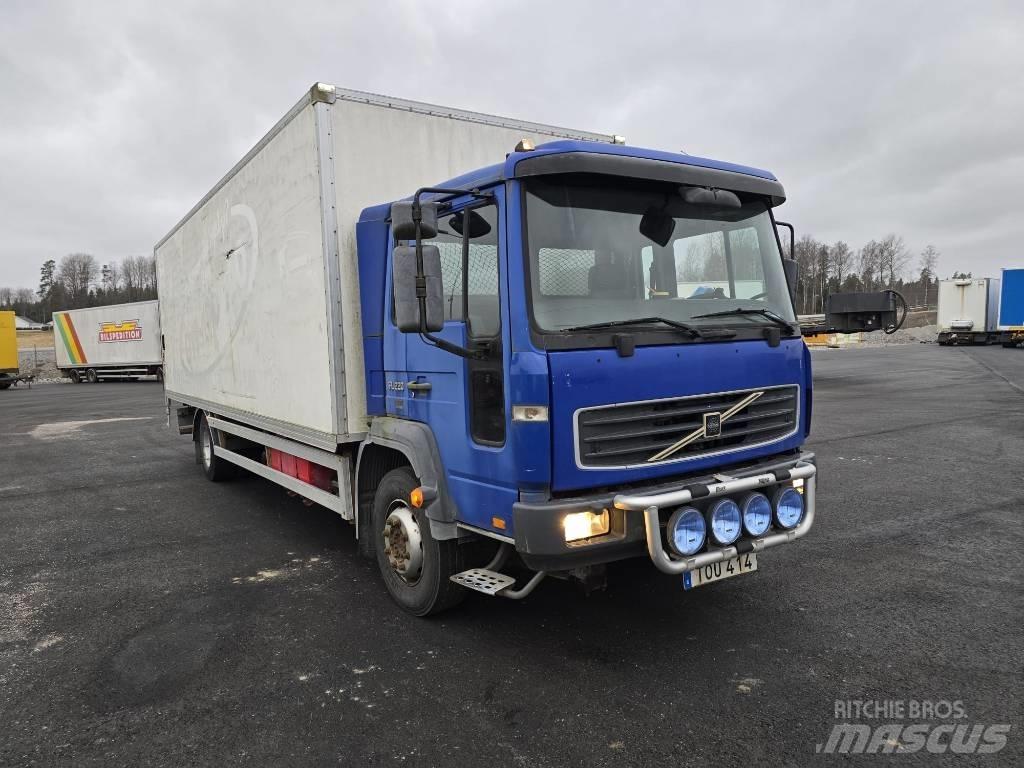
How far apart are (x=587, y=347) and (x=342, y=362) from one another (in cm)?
198

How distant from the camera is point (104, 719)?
3119 millimetres

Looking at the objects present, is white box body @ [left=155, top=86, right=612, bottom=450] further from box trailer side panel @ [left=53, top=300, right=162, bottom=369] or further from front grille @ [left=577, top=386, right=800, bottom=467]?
box trailer side panel @ [left=53, top=300, right=162, bottom=369]

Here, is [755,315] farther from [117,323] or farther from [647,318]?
[117,323]

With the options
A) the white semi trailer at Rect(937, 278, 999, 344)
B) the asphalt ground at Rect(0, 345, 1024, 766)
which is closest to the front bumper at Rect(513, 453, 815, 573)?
the asphalt ground at Rect(0, 345, 1024, 766)

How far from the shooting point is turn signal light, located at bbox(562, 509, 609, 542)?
310cm

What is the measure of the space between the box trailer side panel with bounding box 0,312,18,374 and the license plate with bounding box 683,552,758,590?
33356 mm

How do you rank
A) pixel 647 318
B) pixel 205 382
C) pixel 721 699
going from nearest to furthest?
pixel 721 699
pixel 647 318
pixel 205 382

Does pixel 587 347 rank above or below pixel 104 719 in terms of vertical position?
above

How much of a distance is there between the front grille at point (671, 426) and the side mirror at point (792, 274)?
690mm

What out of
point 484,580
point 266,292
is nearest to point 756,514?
point 484,580

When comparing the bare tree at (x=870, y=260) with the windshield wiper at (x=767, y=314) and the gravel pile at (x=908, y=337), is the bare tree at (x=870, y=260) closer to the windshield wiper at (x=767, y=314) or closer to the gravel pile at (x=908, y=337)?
the gravel pile at (x=908, y=337)

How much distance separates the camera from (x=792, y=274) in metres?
4.24

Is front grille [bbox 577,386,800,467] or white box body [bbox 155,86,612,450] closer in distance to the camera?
front grille [bbox 577,386,800,467]

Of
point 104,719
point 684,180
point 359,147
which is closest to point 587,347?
point 684,180
